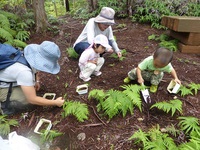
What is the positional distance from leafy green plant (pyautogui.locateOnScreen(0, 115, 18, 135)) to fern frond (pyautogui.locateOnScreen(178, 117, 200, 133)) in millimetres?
2575

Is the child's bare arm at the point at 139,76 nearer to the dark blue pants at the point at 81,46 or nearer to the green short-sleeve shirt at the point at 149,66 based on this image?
the green short-sleeve shirt at the point at 149,66

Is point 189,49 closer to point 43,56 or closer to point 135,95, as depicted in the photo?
point 135,95

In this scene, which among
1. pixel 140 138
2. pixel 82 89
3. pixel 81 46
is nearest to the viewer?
pixel 140 138

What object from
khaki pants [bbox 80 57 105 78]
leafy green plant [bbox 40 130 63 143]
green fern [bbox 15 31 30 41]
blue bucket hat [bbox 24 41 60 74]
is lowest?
leafy green plant [bbox 40 130 63 143]

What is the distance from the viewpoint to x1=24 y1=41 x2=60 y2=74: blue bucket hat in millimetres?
2730

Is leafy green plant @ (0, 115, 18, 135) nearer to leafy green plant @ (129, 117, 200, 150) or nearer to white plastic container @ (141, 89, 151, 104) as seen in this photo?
leafy green plant @ (129, 117, 200, 150)

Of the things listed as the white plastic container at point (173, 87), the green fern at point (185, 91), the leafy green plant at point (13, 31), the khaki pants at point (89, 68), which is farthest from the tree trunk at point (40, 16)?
the green fern at point (185, 91)

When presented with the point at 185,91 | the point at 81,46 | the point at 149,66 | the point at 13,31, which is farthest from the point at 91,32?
the point at 13,31

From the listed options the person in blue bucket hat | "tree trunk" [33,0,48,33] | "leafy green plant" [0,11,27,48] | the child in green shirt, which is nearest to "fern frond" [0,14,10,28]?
"leafy green plant" [0,11,27,48]

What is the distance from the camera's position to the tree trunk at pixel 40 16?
6152 millimetres

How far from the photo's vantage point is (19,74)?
2734mm

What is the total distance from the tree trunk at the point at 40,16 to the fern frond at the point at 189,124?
543 centimetres

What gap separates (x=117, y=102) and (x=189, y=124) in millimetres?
1089

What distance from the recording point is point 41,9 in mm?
6258
